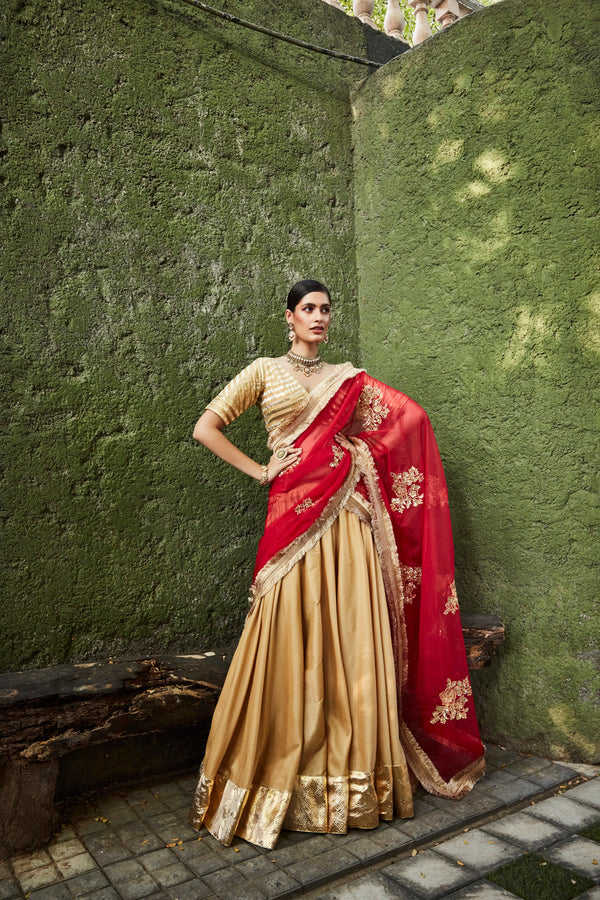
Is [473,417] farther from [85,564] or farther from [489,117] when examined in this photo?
[85,564]

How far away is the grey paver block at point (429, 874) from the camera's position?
1.94 metres

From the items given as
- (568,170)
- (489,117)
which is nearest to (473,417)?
(568,170)

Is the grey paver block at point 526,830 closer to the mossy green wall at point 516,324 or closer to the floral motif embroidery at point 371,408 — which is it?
the mossy green wall at point 516,324

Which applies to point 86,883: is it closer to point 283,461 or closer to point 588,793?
point 283,461

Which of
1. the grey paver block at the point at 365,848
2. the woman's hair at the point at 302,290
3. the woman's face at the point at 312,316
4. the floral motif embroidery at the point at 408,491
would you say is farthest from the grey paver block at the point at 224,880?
the woman's hair at the point at 302,290

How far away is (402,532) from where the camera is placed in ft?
8.55

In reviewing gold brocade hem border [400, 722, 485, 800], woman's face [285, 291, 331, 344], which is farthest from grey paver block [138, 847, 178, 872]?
woman's face [285, 291, 331, 344]

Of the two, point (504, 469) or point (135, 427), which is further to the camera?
point (504, 469)

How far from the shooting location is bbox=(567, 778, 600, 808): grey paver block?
2424mm

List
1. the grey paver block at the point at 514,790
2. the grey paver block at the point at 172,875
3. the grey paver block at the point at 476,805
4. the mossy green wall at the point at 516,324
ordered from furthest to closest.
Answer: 1. the mossy green wall at the point at 516,324
2. the grey paver block at the point at 514,790
3. the grey paver block at the point at 476,805
4. the grey paver block at the point at 172,875

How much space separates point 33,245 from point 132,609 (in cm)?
148

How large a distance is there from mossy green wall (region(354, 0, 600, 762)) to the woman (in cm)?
44

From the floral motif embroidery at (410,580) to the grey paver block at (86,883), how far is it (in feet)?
4.47

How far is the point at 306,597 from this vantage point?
2.36 metres
